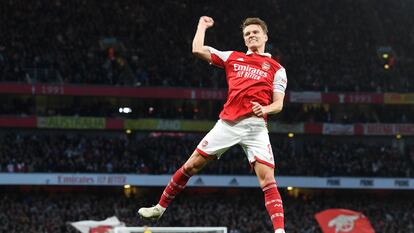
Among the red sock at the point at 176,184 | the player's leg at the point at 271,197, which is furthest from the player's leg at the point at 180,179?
the player's leg at the point at 271,197

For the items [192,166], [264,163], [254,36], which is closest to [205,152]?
[192,166]

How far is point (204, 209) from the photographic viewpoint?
39.4 m

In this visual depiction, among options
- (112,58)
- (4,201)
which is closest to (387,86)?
(112,58)

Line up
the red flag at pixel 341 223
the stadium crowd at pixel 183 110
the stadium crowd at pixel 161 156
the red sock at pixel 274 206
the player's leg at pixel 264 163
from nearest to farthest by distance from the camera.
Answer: the red sock at pixel 274 206, the player's leg at pixel 264 163, the red flag at pixel 341 223, the stadium crowd at pixel 161 156, the stadium crowd at pixel 183 110

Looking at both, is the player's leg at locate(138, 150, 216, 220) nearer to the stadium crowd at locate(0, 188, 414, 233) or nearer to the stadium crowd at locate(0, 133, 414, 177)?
the stadium crowd at locate(0, 188, 414, 233)

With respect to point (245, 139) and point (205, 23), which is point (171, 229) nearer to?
point (245, 139)

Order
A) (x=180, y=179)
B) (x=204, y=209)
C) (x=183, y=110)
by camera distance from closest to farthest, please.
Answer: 1. (x=180, y=179)
2. (x=204, y=209)
3. (x=183, y=110)

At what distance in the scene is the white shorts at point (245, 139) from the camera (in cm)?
827

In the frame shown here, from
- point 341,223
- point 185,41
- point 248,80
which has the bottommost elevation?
point 248,80

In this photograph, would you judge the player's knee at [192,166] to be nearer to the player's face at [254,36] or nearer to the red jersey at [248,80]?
the red jersey at [248,80]

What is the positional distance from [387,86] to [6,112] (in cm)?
2279

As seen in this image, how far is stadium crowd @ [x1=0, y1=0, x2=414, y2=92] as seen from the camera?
44.2m

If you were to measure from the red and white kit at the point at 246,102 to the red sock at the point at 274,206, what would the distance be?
28 centimetres

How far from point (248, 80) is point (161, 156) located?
34.0 metres
